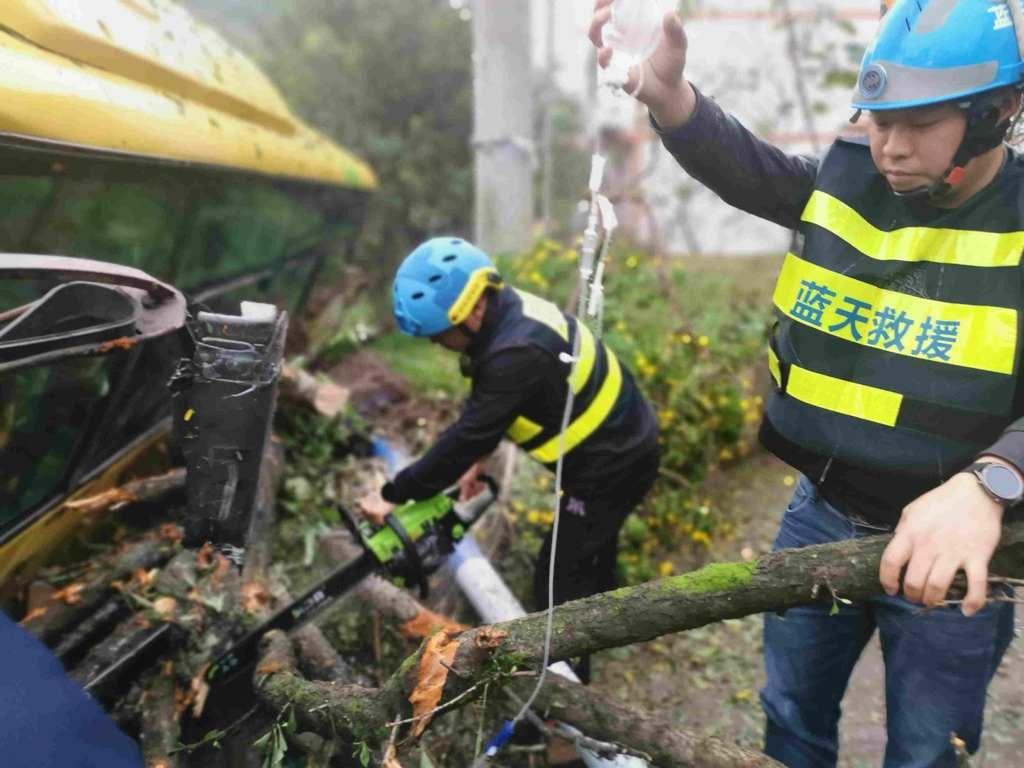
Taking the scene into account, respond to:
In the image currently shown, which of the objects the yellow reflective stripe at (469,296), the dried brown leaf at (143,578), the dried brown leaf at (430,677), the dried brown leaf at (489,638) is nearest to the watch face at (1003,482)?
the dried brown leaf at (489,638)

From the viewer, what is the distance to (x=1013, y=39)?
1.54 meters

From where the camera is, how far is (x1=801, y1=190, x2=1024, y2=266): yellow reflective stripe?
5.11 ft

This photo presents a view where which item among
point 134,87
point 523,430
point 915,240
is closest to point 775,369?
point 915,240

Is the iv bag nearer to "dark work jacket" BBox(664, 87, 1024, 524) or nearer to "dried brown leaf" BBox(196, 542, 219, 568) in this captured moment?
"dark work jacket" BBox(664, 87, 1024, 524)

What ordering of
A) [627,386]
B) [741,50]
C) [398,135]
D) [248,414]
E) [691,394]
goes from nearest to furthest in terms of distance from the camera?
[248,414]
[627,386]
[691,394]
[741,50]
[398,135]

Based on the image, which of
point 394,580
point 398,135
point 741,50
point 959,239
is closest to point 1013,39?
point 959,239

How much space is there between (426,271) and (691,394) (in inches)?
97.6

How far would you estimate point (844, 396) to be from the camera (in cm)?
176

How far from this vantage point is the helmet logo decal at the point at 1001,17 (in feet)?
5.02

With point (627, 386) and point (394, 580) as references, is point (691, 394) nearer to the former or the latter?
point (627, 386)

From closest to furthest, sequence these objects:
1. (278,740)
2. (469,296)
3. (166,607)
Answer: (278,740)
(166,607)
(469,296)

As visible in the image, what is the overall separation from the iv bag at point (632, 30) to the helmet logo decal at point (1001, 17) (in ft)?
2.20

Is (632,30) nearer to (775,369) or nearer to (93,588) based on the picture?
(775,369)

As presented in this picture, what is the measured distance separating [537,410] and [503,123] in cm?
375
